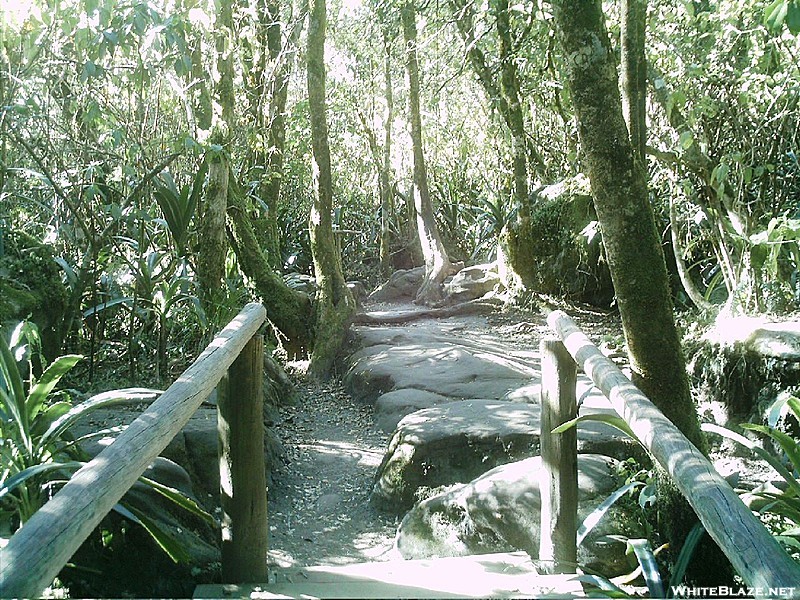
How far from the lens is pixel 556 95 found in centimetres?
945

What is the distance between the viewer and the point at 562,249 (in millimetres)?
9961

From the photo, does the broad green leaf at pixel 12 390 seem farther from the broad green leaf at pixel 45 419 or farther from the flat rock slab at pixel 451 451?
the flat rock slab at pixel 451 451

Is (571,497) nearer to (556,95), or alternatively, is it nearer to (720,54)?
(720,54)

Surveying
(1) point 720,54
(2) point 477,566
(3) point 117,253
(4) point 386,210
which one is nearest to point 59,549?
(2) point 477,566

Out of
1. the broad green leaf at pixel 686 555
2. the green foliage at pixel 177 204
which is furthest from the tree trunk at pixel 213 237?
the broad green leaf at pixel 686 555

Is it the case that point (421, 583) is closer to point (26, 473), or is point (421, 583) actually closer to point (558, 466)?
point (558, 466)

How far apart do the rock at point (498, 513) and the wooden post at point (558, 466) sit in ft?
Answer: 0.65

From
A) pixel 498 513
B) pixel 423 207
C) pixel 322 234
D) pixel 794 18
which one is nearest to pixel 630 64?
pixel 794 18

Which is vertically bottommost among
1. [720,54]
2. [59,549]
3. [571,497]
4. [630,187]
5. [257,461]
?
[571,497]

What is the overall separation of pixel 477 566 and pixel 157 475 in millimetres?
1506

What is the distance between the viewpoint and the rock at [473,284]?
Result: 11.2 meters

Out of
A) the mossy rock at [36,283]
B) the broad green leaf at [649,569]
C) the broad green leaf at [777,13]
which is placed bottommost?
the broad green leaf at [649,569]

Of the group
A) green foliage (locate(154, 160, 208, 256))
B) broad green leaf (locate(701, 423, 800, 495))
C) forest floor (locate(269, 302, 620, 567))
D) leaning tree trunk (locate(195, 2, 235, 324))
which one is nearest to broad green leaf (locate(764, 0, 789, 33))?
broad green leaf (locate(701, 423, 800, 495))

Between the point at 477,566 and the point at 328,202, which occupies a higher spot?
the point at 328,202
